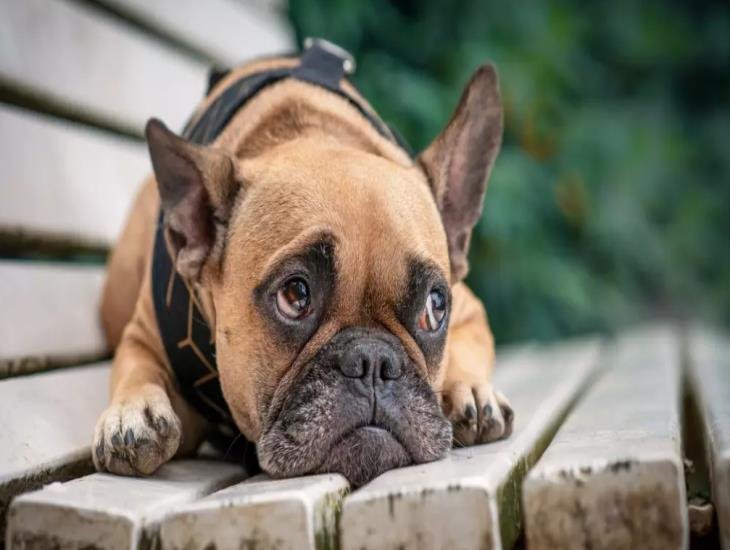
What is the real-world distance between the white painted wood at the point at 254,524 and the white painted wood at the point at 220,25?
1957 millimetres

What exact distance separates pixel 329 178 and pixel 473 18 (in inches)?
107

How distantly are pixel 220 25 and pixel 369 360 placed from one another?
218 cm

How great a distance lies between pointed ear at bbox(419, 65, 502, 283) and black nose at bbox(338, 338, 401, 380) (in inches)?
19.6

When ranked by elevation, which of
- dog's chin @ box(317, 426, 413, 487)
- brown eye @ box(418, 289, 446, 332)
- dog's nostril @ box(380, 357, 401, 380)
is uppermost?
brown eye @ box(418, 289, 446, 332)

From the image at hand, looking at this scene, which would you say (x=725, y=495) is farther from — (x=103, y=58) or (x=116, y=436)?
(x=103, y=58)

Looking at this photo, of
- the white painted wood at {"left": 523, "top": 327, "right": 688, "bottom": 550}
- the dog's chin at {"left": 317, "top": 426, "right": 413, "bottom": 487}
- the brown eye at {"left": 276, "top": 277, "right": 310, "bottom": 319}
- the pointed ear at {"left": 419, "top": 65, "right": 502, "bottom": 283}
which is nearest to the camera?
the white painted wood at {"left": 523, "top": 327, "right": 688, "bottom": 550}

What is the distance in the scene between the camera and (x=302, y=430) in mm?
1533

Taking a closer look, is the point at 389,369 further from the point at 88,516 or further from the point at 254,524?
the point at 88,516

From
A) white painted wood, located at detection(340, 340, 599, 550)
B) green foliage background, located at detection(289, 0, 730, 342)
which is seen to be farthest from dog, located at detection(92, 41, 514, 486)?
green foliage background, located at detection(289, 0, 730, 342)

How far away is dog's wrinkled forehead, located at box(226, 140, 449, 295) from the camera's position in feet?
5.43

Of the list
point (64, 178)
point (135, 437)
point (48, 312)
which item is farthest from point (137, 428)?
point (64, 178)

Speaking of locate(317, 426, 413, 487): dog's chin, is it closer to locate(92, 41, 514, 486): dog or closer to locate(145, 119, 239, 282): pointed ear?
locate(92, 41, 514, 486): dog

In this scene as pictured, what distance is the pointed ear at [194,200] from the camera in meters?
1.78

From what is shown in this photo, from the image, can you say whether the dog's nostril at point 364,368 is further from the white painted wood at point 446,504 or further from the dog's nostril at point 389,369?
the white painted wood at point 446,504
